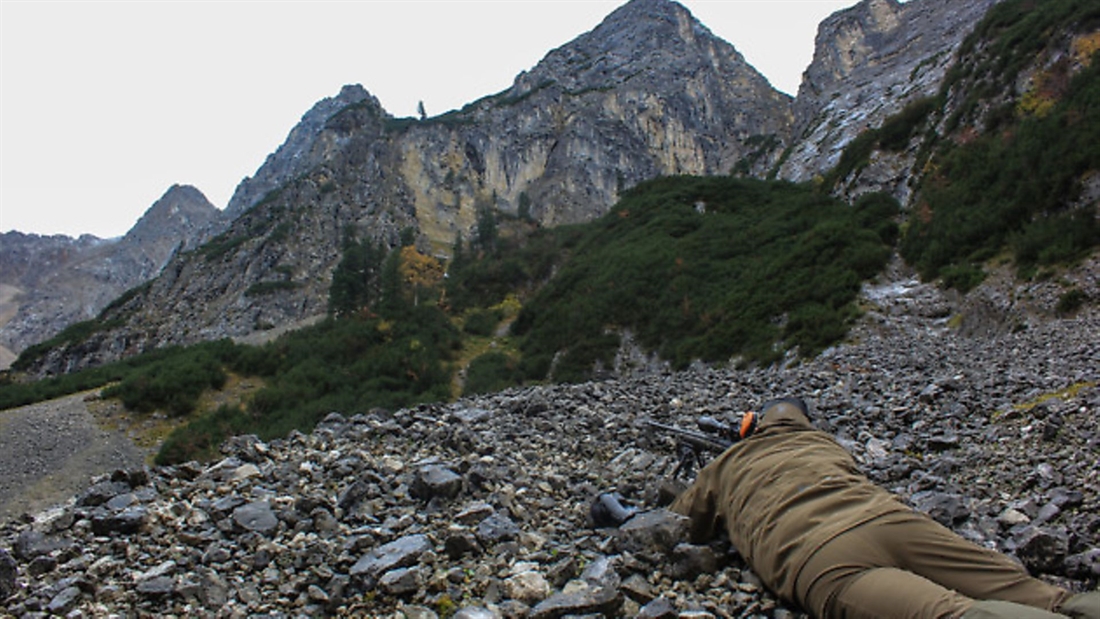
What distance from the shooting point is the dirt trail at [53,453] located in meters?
16.8

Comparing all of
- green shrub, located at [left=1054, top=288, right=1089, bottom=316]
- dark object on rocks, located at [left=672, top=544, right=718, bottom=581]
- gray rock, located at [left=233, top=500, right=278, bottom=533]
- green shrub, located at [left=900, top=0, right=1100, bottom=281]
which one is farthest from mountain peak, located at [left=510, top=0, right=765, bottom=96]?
dark object on rocks, located at [left=672, top=544, right=718, bottom=581]

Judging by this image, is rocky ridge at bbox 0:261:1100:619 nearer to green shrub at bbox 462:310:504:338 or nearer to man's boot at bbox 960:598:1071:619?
man's boot at bbox 960:598:1071:619

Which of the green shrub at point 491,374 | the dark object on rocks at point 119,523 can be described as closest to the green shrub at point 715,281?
the green shrub at point 491,374

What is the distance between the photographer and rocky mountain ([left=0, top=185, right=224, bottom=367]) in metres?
145

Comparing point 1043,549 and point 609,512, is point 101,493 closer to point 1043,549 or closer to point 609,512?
point 609,512

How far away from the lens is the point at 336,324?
38.8m

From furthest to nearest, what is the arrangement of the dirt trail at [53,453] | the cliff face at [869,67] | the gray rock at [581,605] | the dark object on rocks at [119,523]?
the cliff face at [869,67] < the dirt trail at [53,453] < the dark object on rocks at [119,523] < the gray rock at [581,605]

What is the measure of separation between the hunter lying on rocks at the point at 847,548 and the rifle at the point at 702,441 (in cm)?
126

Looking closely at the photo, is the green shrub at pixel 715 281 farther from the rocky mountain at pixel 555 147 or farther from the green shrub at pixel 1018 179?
the rocky mountain at pixel 555 147

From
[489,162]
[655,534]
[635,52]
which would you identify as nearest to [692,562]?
[655,534]

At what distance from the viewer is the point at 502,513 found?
4.53 m

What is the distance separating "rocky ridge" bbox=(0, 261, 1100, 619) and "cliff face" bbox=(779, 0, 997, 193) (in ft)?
88.6

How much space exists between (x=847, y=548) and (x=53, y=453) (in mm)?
25109

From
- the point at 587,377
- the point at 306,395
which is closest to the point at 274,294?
the point at 306,395
